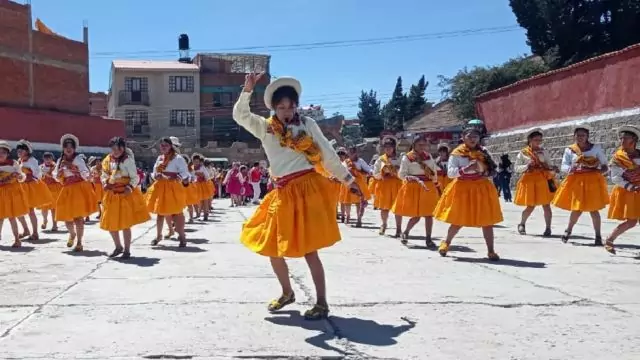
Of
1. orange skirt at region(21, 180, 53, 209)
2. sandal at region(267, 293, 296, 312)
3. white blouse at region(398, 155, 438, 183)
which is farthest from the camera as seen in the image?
orange skirt at region(21, 180, 53, 209)

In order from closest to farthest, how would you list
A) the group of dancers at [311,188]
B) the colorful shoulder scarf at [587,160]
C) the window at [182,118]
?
the group of dancers at [311,188], the colorful shoulder scarf at [587,160], the window at [182,118]

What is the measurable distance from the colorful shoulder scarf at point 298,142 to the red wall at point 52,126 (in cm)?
3567

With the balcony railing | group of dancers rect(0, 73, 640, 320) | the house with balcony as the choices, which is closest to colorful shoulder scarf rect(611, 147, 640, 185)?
group of dancers rect(0, 73, 640, 320)

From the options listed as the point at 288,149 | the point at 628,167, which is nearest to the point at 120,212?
the point at 288,149

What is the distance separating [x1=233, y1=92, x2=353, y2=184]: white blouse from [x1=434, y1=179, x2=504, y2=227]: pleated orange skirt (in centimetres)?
375

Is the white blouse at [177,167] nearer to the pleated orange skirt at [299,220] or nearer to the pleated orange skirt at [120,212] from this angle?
the pleated orange skirt at [120,212]

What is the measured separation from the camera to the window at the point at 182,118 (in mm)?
64188

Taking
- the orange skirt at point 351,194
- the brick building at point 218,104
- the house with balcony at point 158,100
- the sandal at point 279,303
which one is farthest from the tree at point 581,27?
the sandal at point 279,303

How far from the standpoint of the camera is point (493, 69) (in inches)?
1866

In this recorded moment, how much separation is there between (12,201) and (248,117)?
23.0 ft

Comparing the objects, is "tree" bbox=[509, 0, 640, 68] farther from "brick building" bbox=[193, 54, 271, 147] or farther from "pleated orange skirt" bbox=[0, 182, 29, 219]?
"pleated orange skirt" bbox=[0, 182, 29, 219]

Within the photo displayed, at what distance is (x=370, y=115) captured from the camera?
276ft

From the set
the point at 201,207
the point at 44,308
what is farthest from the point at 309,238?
the point at 201,207

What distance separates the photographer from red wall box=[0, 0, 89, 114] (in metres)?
42.5
